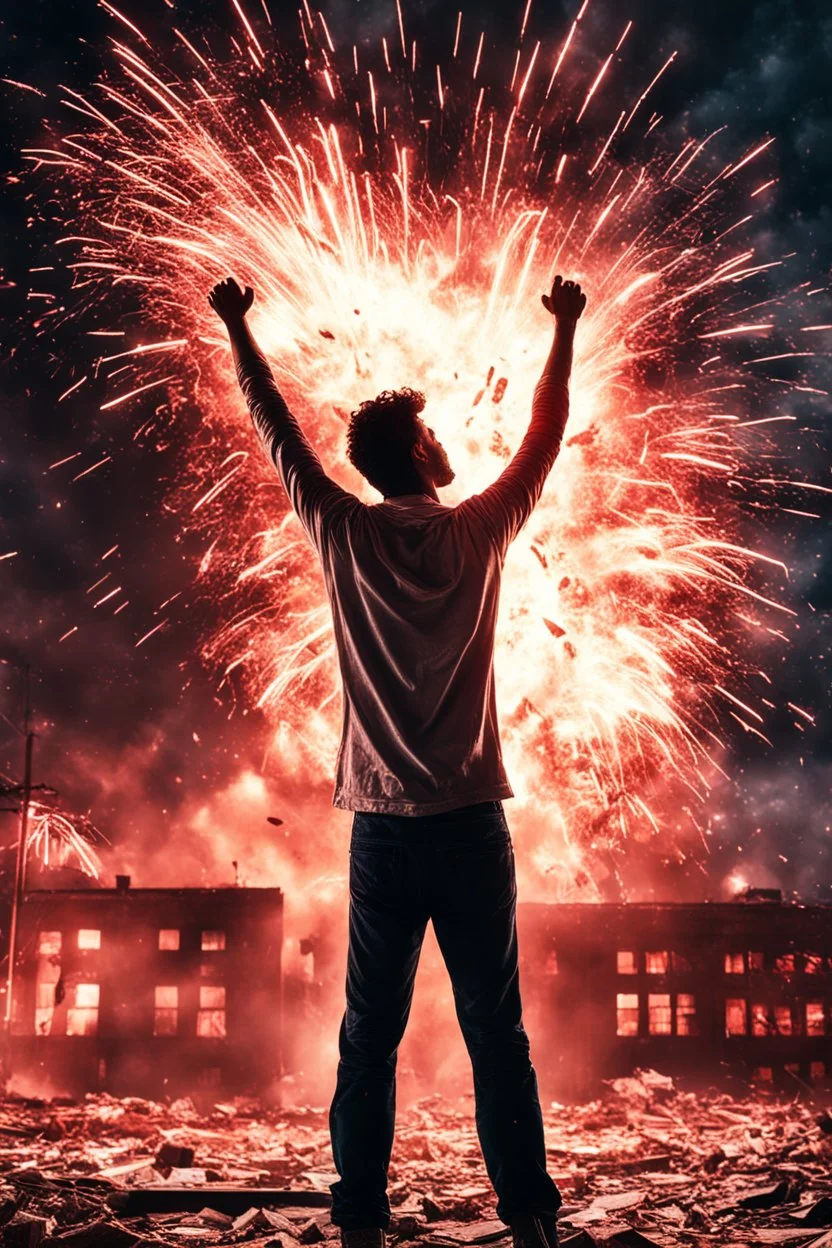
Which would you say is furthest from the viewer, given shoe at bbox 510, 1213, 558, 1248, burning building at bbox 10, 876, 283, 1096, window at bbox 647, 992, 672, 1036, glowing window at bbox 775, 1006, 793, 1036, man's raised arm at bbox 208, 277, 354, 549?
glowing window at bbox 775, 1006, 793, 1036

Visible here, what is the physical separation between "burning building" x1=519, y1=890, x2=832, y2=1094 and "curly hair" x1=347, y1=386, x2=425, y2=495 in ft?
80.8

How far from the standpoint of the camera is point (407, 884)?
2801 millimetres

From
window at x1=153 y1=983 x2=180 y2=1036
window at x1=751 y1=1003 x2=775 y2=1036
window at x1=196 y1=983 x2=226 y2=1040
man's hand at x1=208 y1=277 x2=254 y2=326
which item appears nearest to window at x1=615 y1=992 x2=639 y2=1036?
window at x1=751 y1=1003 x2=775 y2=1036

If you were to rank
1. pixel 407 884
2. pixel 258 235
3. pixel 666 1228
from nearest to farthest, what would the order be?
1. pixel 407 884
2. pixel 666 1228
3. pixel 258 235

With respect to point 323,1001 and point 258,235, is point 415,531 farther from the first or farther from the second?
point 323,1001

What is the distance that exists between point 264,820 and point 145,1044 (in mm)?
23052

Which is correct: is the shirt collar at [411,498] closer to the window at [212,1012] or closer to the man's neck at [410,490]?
the man's neck at [410,490]

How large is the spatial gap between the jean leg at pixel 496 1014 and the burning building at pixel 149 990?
82.1 ft

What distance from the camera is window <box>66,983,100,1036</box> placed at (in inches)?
1024

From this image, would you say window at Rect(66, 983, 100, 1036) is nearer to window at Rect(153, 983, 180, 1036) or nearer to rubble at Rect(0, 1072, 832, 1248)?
window at Rect(153, 983, 180, 1036)

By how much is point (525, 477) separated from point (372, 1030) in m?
1.69

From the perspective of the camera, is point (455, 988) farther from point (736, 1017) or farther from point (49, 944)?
Result: point (736, 1017)

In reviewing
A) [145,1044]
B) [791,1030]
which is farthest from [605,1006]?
[145,1044]

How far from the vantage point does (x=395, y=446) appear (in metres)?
3.26
